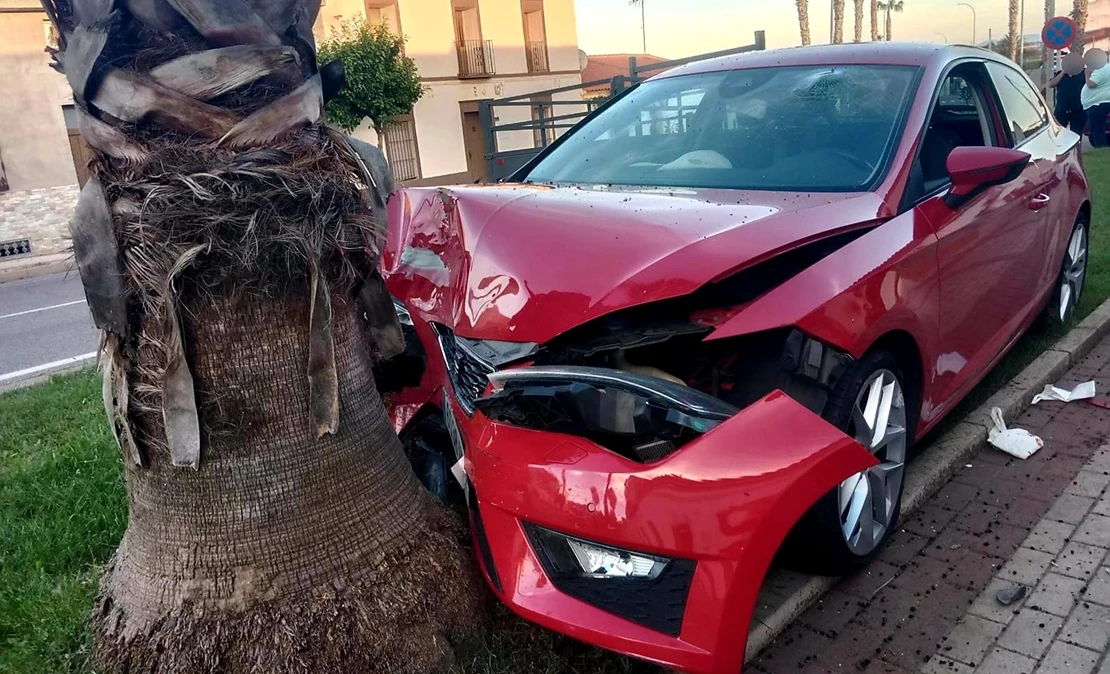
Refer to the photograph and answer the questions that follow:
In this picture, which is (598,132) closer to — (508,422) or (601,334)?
(601,334)

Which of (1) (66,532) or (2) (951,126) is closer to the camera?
(1) (66,532)

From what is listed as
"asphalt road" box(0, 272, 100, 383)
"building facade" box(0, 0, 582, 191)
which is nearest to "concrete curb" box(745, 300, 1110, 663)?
"asphalt road" box(0, 272, 100, 383)

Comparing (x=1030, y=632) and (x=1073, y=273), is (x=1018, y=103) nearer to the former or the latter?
(x=1073, y=273)

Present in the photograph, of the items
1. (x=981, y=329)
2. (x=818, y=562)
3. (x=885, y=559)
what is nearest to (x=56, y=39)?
(x=818, y=562)

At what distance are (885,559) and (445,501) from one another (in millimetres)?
1542

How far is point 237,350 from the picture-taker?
225 cm

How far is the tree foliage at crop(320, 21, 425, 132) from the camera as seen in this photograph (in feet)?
83.1

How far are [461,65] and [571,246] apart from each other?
30.9 metres

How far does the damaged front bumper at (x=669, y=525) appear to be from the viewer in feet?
6.90

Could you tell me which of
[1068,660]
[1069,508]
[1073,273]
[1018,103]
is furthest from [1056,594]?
[1073,273]

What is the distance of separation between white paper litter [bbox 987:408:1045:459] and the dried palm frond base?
256 centimetres

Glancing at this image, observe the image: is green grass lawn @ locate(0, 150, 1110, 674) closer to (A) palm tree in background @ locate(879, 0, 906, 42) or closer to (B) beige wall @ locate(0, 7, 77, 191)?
(B) beige wall @ locate(0, 7, 77, 191)

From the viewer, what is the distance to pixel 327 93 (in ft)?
8.27

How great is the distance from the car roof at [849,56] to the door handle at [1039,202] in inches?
28.4
